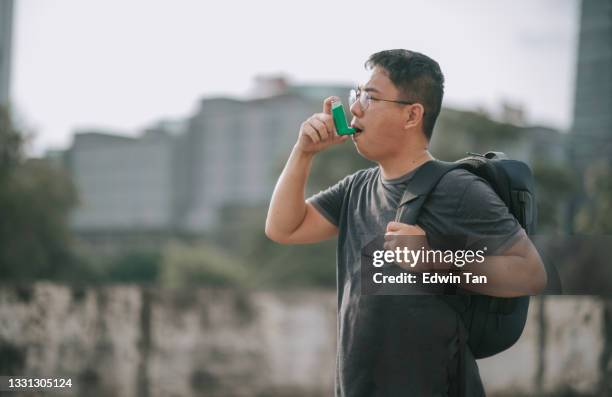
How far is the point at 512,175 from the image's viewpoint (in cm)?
201

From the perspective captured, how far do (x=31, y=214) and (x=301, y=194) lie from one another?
31.3m

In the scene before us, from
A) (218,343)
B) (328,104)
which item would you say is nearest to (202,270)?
(218,343)

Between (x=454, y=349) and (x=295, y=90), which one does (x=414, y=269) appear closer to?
(x=454, y=349)

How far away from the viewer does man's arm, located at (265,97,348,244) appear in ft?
7.41

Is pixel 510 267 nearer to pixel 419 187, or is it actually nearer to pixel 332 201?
pixel 419 187

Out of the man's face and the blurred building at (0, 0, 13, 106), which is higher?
the blurred building at (0, 0, 13, 106)

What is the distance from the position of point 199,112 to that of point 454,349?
8412 cm

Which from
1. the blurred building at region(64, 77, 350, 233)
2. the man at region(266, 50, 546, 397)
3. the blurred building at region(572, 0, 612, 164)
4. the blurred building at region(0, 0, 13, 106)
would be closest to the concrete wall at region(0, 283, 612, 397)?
the man at region(266, 50, 546, 397)

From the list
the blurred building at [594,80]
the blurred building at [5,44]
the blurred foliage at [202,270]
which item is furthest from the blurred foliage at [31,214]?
the blurred building at [594,80]

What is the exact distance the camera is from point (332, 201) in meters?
2.42

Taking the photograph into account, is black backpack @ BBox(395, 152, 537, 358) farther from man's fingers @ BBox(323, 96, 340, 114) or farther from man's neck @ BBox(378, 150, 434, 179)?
man's fingers @ BBox(323, 96, 340, 114)

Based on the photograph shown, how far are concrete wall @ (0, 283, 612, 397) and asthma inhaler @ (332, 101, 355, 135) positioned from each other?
4.37 metres

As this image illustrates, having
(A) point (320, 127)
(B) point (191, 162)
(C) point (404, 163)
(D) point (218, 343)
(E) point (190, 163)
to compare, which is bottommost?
(E) point (190, 163)

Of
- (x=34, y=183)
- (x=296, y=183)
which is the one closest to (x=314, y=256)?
(x=34, y=183)
